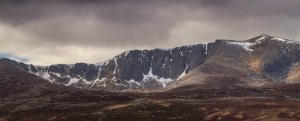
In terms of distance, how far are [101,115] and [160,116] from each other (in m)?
24.2

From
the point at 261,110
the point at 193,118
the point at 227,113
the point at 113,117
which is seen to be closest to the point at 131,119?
the point at 113,117

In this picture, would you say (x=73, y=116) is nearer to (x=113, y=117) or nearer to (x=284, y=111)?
(x=113, y=117)

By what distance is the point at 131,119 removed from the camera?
18475cm

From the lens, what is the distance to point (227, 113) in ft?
634

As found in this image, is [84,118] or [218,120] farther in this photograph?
[84,118]

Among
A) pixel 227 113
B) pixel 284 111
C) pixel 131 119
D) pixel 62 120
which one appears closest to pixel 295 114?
pixel 284 111

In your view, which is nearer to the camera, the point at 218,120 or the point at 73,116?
the point at 218,120

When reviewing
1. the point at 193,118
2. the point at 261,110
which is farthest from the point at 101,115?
the point at 261,110

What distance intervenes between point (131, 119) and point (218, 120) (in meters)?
32.9

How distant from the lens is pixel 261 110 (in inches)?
7810

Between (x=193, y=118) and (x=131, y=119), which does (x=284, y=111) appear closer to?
(x=193, y=118)

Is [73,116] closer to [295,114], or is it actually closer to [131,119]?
[131,119]

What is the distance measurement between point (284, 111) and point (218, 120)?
30.5 metres

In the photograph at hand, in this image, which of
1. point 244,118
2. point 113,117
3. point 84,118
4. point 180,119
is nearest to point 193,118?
point 180,119
